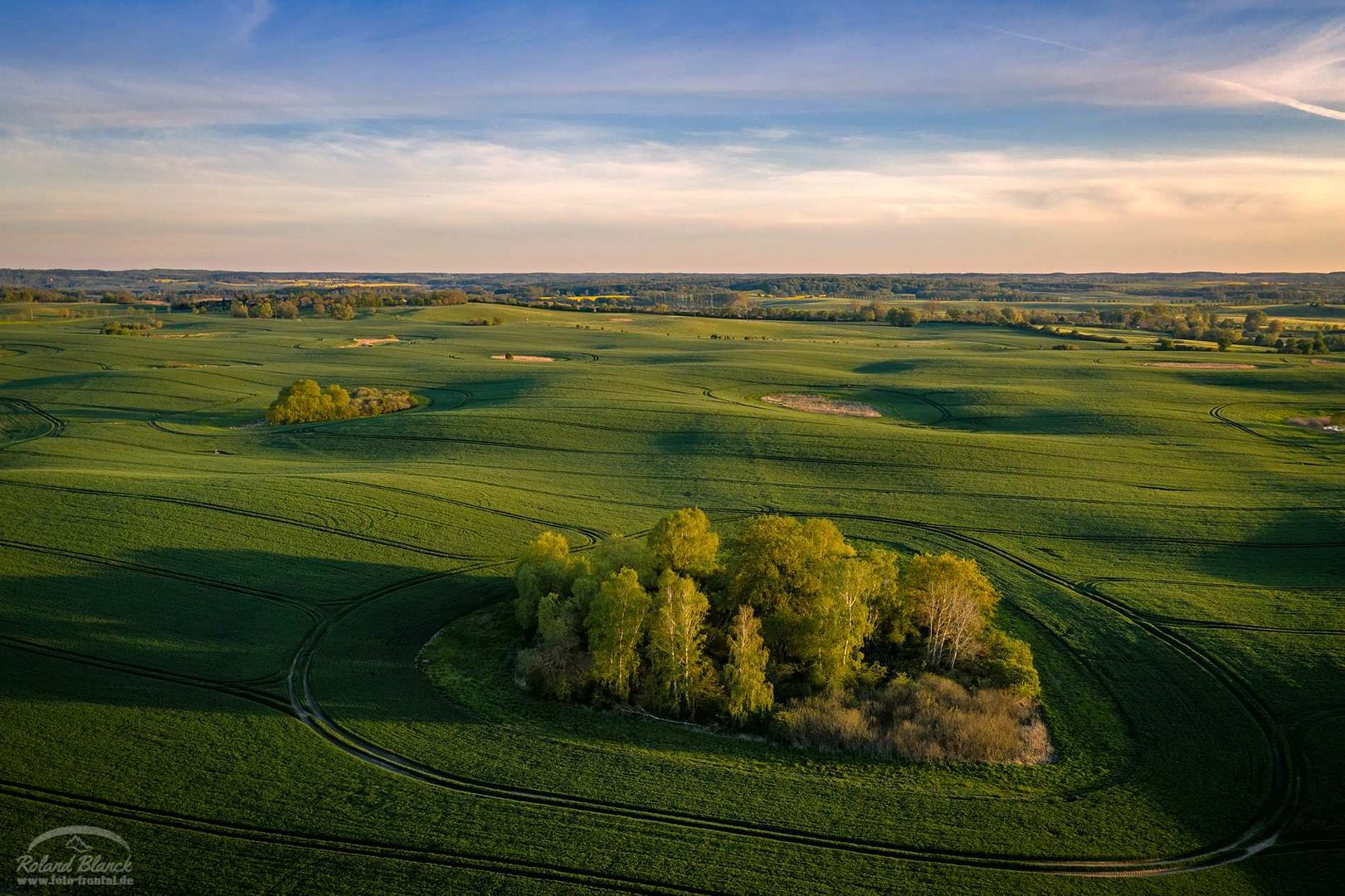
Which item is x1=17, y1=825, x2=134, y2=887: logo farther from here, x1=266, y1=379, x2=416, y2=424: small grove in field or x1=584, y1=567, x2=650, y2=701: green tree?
x1=266, y1=379, x2=416, y2=424: small grove in field

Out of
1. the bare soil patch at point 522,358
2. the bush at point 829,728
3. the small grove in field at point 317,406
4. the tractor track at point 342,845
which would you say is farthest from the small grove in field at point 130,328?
the bush at point 829,728

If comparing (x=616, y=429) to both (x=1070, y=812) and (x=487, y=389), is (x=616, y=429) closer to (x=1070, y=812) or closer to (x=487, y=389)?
(x=487, y=389)

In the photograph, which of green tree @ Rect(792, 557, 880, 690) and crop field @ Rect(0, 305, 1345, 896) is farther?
green tree @ Rect(792, 557, 880, 690)

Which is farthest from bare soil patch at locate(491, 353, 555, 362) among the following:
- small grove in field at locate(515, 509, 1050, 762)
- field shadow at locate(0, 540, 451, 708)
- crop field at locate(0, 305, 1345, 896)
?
small grove in field at locate(515, 509, 1050, 762)

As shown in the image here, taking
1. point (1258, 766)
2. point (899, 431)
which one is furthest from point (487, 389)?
point (1258, 766)

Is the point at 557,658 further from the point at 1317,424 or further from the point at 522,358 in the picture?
the point at 522,358
